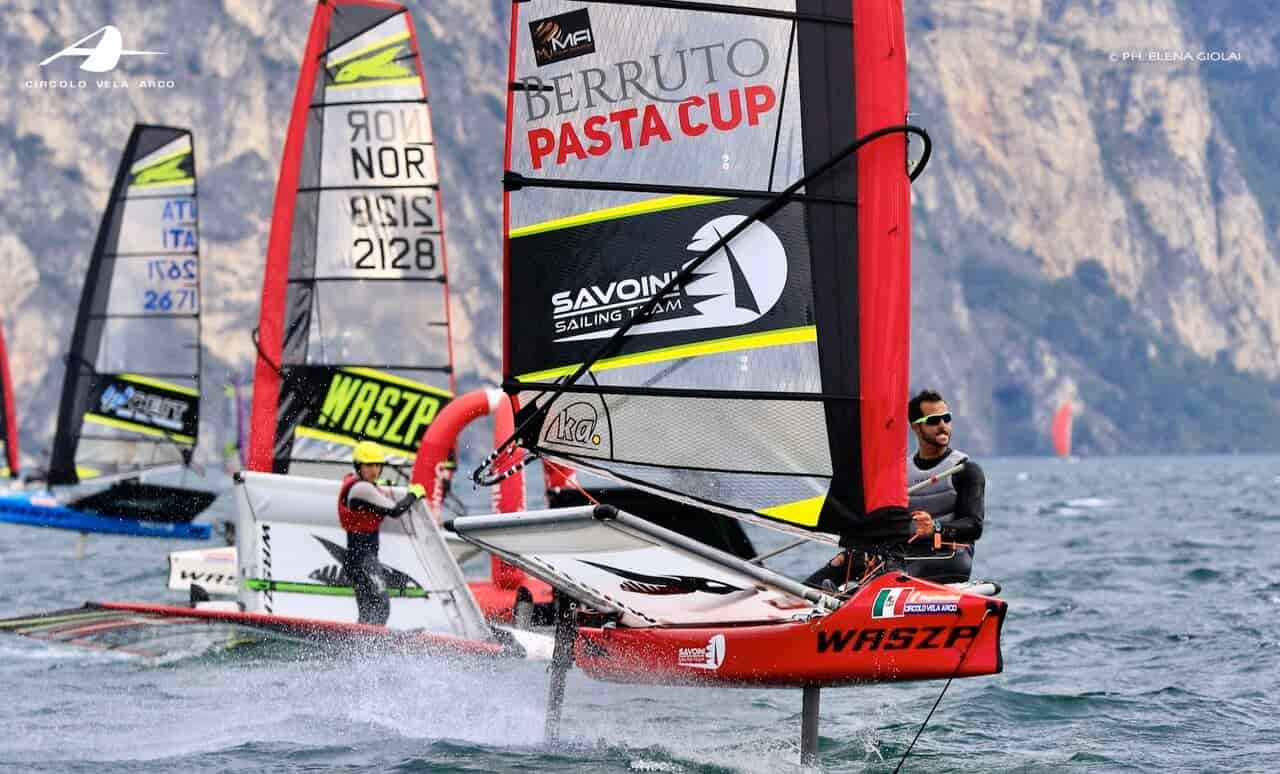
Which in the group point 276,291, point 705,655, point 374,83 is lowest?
point 705,655

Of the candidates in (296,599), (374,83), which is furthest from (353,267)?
(296,599)

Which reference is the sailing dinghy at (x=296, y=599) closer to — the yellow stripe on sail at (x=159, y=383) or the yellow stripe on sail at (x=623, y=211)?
the yellow stripe on sail at (x=623, y=211)

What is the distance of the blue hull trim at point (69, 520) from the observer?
1978cm

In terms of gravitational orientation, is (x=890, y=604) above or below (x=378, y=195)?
below

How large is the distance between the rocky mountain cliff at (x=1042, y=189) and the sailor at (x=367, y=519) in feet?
344

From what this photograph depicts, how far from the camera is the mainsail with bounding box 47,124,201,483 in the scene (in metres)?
21.2

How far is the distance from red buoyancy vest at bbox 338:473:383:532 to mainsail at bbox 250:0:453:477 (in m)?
4.41

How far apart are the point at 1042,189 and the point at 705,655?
498 feet

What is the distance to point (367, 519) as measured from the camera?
1051cm

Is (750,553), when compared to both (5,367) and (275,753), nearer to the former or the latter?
(275,753)

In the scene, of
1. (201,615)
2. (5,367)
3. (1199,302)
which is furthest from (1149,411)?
(201,615)

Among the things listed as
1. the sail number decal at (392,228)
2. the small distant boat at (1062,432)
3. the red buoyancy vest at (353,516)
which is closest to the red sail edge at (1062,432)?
the small distant boat at (1062,432)

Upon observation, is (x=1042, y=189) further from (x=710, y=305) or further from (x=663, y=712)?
(x=710, y=305)
